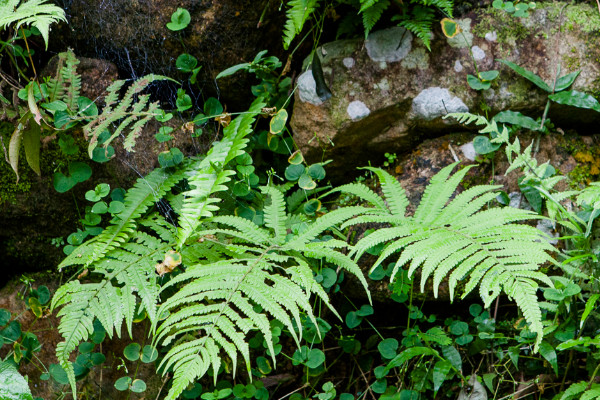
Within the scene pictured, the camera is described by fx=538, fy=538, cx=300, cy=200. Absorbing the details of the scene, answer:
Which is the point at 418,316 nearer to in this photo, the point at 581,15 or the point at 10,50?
the point at 581,15

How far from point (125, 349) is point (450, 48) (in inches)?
101

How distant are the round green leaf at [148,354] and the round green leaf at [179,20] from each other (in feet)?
6.18

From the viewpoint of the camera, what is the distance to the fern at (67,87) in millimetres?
3178

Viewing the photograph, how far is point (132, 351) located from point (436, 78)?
235 cm

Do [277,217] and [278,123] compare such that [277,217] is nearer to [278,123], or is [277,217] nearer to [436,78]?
[278,123]

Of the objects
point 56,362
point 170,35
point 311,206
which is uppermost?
point 170,35

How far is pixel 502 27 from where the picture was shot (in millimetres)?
3242

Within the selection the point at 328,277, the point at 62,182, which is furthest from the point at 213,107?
the point at 328,277

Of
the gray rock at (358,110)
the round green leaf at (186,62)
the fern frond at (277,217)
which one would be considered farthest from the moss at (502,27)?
the round green leaf at (186,62)

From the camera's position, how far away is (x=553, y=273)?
288cm

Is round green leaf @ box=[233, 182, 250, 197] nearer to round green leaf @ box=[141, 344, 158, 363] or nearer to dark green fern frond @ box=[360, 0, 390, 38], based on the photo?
round green leaf @ box=[141, 344, 158, 363]

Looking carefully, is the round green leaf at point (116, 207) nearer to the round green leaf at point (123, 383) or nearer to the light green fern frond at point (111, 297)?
the light green fern frond at point (111, 297)

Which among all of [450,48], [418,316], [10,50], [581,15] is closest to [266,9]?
[450,48]

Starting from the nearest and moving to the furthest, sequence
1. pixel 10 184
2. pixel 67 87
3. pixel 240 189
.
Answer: pixel 240 189
pixel 67 87
pixel 10 184
